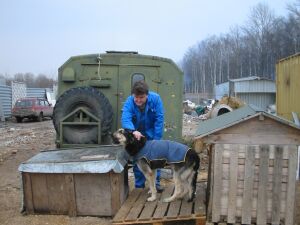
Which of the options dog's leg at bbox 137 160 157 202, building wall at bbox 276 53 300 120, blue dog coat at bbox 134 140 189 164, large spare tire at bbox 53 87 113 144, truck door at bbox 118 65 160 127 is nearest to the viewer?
blue dog coat at bbox 134 140 189 164

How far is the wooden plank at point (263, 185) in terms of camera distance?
456 cm

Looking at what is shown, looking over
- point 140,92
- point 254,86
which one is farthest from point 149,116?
point 254,86

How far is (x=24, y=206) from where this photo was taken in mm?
5375

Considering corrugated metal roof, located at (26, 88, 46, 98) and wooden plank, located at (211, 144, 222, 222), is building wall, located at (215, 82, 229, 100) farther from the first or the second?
wooden plank, located at (211, 144, 222, 222)

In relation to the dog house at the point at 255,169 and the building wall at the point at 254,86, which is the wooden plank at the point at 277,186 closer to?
the dog house at the point at 255,169

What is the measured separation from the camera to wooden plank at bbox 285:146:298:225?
4.50m

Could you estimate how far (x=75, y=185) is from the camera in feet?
17.1

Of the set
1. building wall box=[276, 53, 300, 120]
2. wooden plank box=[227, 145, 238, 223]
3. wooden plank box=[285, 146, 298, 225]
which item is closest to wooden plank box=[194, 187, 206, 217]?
wooden plank box=[227, 145, 238, 223]

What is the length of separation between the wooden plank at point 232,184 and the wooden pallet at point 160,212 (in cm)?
Result: 33

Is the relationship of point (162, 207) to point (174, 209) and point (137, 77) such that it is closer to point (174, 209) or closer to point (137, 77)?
point (174, 209)

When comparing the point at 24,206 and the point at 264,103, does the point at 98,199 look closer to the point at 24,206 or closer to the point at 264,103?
the point at 24,206

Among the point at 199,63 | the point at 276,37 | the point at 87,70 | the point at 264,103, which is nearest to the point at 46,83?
the point at 199,63

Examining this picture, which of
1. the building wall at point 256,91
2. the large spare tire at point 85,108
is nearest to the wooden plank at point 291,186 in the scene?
the large spare tire at point 85,108

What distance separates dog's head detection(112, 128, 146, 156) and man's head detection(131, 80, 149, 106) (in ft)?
1.59
